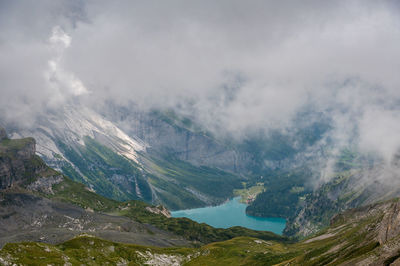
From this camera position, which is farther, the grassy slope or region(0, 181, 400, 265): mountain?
the grassy slope

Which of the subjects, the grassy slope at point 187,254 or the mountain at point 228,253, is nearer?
A: the mountain at point 228,253

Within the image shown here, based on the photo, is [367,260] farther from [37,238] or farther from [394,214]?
[37,238]

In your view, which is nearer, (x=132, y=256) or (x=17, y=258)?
(x=17, y=258)

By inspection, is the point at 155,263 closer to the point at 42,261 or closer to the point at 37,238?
the point at 42,261

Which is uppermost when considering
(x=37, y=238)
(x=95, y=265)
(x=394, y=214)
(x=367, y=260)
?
(x=37, y=238)

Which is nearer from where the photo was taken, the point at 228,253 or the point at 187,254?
the point at 187,254

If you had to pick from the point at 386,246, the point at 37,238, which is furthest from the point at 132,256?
the point at 386,246

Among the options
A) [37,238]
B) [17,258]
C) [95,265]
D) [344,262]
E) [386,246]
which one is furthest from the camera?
[37,238]

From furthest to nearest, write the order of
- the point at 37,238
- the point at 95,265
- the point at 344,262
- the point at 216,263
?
1. the point at 37,238
2. the point at 216,263
3. the point at 95,265
4. the point at 344,262

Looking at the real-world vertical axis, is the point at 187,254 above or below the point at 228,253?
above

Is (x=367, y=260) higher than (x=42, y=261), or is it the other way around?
(x=42, y=261)
